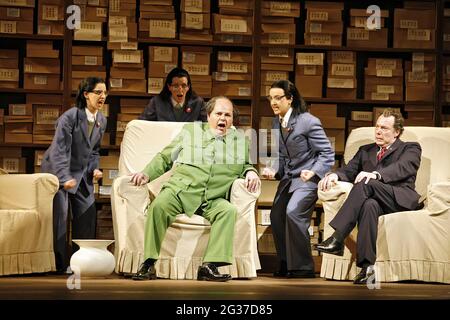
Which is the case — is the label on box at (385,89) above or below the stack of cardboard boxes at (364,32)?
below

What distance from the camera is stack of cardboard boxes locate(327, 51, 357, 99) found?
24.3ft

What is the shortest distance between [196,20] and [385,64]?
1.53m

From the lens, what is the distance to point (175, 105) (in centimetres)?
664

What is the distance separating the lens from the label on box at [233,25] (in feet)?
23.7

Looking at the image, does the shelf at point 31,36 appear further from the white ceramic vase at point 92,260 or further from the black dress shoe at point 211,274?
the black dress shoe at point 211,274

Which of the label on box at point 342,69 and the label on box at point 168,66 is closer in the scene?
the label on box at point 168,66

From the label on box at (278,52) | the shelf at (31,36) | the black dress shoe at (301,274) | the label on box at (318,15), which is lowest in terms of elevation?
the black dress shoe at (301,274)

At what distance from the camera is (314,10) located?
7.33 m

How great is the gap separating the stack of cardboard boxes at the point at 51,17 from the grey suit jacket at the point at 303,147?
6.78ft

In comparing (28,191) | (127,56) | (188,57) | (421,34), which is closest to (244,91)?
(188,57)

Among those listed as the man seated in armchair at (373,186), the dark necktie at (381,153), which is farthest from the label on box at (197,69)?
the dark necktie at (381,153)

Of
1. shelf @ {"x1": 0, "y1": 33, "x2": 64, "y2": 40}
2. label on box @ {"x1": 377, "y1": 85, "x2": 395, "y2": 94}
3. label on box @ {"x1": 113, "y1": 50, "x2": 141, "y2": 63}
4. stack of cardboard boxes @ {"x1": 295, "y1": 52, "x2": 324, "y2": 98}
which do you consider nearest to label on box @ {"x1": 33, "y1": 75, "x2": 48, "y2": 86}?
shelf @ {"x1": 0, "y1": 33, "x2": 64, "y2": 40}

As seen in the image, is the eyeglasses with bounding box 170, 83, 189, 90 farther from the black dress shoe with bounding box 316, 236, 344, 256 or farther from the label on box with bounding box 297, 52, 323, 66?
the black dress shoe with bounding box 316, 236, 344, 256

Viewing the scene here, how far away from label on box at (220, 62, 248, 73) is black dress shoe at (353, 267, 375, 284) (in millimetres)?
2471
